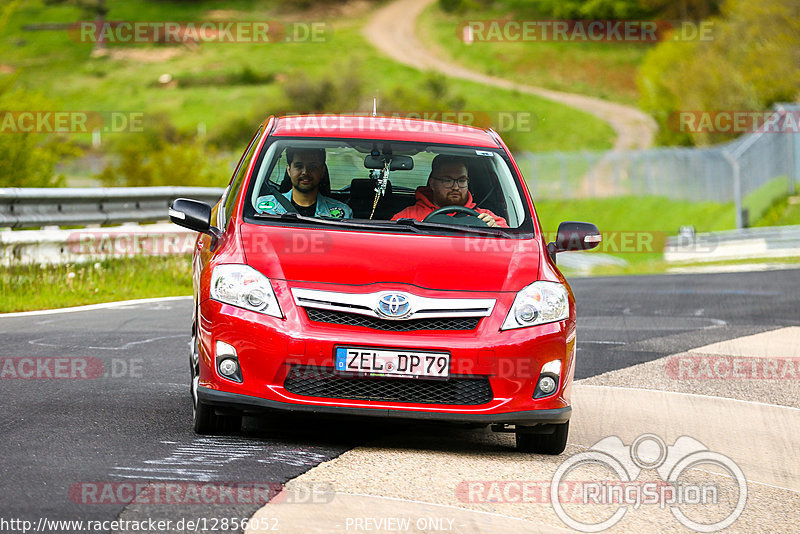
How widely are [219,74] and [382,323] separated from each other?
9888cm

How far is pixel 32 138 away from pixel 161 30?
4011 inches

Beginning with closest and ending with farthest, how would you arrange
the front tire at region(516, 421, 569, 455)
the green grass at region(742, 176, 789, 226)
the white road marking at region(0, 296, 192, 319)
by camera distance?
the front tire at region(516, 421, 569, 455)
the white road marking at region(0, 296, 192, 319)
the green grass at region(742, 176, 789, 226)

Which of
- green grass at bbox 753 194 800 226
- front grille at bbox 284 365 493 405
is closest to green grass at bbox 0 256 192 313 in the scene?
front grille at bbox 284 365 493 405

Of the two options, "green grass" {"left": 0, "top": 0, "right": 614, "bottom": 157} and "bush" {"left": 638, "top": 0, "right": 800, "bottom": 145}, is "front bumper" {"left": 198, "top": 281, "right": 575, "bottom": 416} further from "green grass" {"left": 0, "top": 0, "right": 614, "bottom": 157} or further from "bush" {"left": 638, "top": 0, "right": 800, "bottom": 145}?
"green grass" {"left": 0, "top": 0, "right": 614, "bottom": 157}

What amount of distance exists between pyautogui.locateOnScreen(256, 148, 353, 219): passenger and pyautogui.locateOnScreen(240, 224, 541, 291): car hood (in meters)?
0.69

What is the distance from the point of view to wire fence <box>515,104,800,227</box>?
121ft

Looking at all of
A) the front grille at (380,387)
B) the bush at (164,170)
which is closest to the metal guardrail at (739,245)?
the bush at (164,170)

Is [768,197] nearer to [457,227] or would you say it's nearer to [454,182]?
[454,182]

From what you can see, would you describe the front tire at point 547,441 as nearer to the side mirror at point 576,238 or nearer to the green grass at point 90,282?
the side mirror at point 576,238

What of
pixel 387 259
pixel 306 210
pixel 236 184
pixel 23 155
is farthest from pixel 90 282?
pixel 387 259

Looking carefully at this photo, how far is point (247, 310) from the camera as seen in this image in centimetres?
656

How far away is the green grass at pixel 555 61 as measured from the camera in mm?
103938

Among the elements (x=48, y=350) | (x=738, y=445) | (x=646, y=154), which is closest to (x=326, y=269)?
(x=738, y=445)

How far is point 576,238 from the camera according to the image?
7.62 meters
